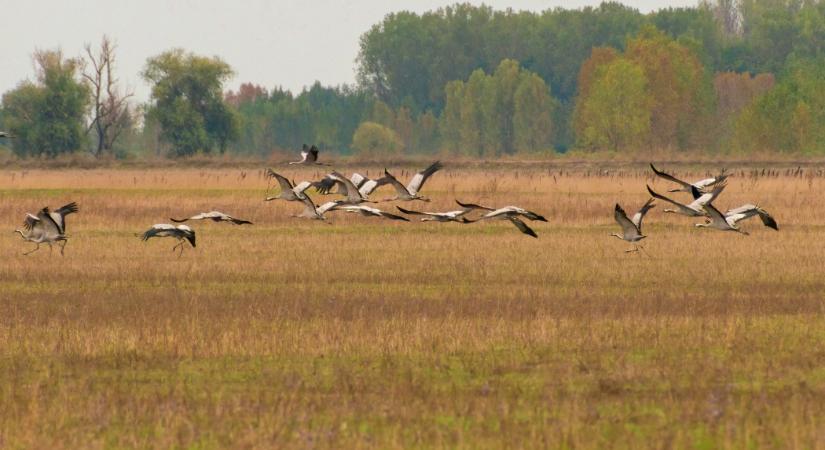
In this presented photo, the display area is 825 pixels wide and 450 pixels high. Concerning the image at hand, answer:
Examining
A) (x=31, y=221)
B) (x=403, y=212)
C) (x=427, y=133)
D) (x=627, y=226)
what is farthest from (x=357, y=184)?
(x=427, y=133)

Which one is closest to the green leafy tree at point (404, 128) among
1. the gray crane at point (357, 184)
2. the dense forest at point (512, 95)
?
the dense forest at point (512, 95)

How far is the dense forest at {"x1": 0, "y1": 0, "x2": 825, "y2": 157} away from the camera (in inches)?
4274

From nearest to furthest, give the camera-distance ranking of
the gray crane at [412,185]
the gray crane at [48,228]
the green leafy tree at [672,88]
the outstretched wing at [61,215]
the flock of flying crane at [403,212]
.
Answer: the flock of flying crane at [403,212] → the outstretched wing at [61,215] → the gray crane at [48,228] → the gray crane at [412,185] → the green leafy tree at [672,88]

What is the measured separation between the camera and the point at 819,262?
27.2 meters

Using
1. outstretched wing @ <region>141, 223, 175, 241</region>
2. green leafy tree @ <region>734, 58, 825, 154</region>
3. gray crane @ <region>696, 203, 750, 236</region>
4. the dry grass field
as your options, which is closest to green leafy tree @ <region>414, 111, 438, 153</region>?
green leafy tree @ <region>734, 58, 825, 154</region>

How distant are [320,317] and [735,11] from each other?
17735cm

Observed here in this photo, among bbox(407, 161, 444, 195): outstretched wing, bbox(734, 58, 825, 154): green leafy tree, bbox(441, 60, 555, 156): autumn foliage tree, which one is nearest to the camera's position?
bbox(407, 161, 444, 195): outstretched wing

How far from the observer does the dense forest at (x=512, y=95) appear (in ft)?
356

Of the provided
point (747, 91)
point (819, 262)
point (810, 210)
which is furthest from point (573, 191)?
point (747, 91)

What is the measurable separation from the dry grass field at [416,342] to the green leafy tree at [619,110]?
79.7 meters

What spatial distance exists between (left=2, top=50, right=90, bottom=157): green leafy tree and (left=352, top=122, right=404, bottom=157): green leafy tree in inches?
1673

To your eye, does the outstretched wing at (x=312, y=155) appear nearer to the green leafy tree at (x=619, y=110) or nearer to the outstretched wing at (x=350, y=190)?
the outstretched wing at (x=350, y=190)

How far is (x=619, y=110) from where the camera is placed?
375 feet

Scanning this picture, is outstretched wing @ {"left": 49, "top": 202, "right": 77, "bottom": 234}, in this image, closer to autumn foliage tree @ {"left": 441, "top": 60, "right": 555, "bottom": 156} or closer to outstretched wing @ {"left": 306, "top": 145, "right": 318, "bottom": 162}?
outstretched wing @ {"left": 306, "top": 145, "right": 318, "bottom": 162}
